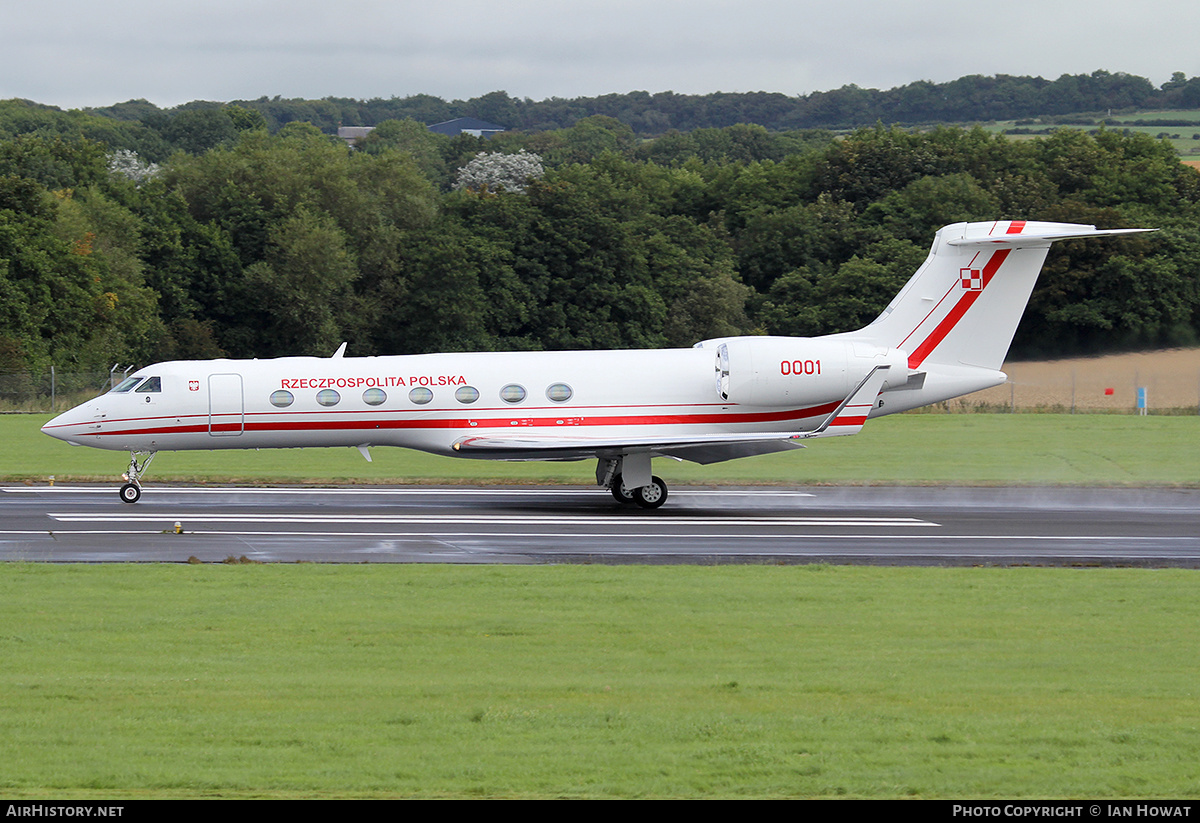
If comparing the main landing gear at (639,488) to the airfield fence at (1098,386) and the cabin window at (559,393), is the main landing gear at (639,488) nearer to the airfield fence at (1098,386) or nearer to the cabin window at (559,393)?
the cabin window at (559,393)

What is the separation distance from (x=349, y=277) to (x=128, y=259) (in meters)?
11.4

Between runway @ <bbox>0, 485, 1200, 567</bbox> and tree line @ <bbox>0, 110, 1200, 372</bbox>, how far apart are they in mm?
30765

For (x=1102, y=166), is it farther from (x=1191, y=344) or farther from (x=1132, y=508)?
(x=1132, y=508)

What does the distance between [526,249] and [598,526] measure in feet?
164

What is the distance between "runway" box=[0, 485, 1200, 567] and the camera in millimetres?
18859

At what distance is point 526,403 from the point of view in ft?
83.1

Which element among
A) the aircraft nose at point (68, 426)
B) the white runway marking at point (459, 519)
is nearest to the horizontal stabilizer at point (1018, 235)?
the white runway marking at point (459, 519)

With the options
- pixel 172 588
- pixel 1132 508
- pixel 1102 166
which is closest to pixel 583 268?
pixel 1102 166

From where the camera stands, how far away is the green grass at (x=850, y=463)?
1230 inches

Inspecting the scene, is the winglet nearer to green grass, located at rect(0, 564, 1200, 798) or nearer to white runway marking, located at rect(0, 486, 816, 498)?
white runway marking, located at rect(0, 486, 816, 498)

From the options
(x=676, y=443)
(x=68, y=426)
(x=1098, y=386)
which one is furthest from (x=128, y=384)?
(x=1098, y=386)

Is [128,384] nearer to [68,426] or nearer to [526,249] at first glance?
[68,426]

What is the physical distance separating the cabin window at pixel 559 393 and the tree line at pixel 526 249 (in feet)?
116

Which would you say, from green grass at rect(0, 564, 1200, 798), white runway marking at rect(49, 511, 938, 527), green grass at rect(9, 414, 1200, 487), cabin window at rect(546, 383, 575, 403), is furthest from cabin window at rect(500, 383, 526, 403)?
green grass at rect(0, 564, 1200, 798)
